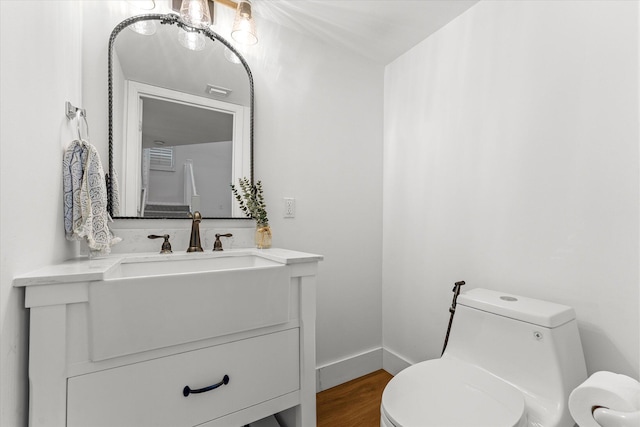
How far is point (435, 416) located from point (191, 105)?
1.63 meters

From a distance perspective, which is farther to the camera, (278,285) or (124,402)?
(278,285)

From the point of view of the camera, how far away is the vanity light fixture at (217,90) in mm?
1514

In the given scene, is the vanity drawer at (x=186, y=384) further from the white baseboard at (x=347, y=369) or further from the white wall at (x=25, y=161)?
the white baseboard at (x=347, y=369)

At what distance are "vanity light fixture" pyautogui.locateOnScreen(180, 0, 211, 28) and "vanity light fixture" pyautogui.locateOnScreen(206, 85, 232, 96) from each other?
0.28m

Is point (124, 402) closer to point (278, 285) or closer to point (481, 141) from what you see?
point (278, 285)

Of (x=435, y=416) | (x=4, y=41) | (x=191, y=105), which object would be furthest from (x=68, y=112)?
(x=435, y=416)

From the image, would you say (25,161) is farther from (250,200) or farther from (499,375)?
(499,375)

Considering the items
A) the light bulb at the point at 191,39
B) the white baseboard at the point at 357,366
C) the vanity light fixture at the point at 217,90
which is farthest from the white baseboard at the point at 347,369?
the light bulb at the point at 191,39

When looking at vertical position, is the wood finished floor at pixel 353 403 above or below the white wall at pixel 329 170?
below

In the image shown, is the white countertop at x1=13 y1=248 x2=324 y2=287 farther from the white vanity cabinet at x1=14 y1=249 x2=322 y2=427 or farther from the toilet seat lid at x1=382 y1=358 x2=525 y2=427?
the toilet seat lid at x1=382 y1=358 x2=525 y2=427

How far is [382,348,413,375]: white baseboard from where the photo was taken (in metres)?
1.89

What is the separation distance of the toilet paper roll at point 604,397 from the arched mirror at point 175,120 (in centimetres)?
145

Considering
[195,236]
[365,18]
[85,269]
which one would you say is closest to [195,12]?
[365,18]

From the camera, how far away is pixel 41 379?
768 millimetres
